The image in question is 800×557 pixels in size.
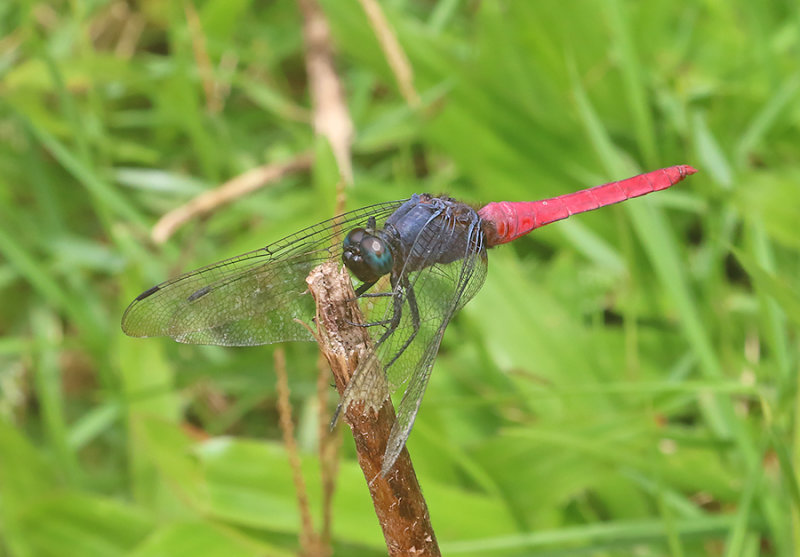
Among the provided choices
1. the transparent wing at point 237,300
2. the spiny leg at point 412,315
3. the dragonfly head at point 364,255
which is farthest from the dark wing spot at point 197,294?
the spiny leg at point 412,315

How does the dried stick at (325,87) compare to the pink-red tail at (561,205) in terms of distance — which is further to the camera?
the dried stick at (325,87)

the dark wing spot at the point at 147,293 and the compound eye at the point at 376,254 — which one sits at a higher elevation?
the dark wing spot at the point at 147,293

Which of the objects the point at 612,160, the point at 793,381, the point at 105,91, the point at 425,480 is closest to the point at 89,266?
the point at 105,91

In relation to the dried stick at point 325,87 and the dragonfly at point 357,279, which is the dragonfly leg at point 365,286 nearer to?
the dragonfly at point 357,279

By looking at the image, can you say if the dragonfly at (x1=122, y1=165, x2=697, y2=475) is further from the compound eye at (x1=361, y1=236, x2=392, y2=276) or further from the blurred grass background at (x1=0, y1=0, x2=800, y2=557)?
the blurred grass background at (x1=0, y1=0, x2=800, y2=557)

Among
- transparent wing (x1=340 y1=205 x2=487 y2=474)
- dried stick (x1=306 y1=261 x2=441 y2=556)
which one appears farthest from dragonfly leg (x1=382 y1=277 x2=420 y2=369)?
dried stick (x1=306 y1=261 x2=441 y2=556)

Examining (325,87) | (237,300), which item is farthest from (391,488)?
(325,87)

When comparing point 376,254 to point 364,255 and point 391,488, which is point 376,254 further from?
point 391,488

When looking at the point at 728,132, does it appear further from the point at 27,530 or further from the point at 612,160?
the point at 27,530
